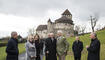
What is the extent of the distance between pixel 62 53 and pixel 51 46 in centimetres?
76

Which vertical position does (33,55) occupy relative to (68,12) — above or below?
below

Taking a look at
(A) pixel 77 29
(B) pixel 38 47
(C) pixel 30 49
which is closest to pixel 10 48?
(C) pixel 30 49

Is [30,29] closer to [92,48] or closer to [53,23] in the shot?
[53,23]

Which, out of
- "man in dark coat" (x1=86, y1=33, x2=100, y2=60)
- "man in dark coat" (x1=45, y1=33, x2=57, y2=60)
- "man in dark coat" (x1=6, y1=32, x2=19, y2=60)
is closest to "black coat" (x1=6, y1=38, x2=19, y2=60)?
"man in dark coat" (x1=6, y1=32, x2=19, y2=60)

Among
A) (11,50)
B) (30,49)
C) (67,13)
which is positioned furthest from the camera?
(67,13)

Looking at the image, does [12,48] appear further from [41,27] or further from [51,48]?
[41,27]

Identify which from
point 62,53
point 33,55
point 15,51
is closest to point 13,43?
point 15,51

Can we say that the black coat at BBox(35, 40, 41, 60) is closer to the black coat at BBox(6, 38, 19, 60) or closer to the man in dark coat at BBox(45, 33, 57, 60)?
the man in dark coat at BBox(45, 33, 57, 60)

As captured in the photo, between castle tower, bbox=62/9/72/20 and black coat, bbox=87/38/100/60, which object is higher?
castle tower, bbox=62/9/72/20

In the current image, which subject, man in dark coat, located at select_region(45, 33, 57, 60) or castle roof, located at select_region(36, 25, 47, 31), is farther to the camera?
castle roof, located at select_region(36, 25, 47, 31)

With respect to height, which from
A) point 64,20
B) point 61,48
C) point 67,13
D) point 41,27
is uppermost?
point 67,13

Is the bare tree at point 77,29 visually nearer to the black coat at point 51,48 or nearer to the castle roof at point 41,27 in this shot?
the castle roof at point 41,27

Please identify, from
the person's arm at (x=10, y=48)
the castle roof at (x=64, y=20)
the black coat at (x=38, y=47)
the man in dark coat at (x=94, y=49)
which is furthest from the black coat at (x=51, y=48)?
the castle roof at (x=64, y=20)

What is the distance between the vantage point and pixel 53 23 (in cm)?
11981
